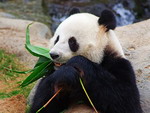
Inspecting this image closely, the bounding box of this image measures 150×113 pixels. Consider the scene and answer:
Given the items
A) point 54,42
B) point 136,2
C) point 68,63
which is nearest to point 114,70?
point 68,63

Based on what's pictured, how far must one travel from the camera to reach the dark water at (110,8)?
13156 millimetres

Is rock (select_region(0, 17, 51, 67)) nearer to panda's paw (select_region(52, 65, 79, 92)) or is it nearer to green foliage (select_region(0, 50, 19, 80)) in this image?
green foliage (select_region(0, 50, 19, 80))

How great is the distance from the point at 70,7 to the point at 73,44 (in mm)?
10693

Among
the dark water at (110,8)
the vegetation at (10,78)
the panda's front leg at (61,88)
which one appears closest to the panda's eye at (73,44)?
the panda's front leg at (61,88)

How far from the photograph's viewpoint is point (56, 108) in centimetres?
361

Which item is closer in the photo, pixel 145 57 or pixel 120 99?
pixel 120 99

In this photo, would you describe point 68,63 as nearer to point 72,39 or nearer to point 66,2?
point 72,39

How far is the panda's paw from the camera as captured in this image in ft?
10.0

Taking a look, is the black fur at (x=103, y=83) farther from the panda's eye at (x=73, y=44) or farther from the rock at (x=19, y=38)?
the rock at (x=19, y=38)

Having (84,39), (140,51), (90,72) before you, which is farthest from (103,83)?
(140,51)

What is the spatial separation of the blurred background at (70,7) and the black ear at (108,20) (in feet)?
29.0

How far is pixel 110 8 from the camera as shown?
13469mm

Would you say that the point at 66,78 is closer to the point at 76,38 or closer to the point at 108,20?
the point at 76,38

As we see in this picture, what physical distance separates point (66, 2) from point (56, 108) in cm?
1120
